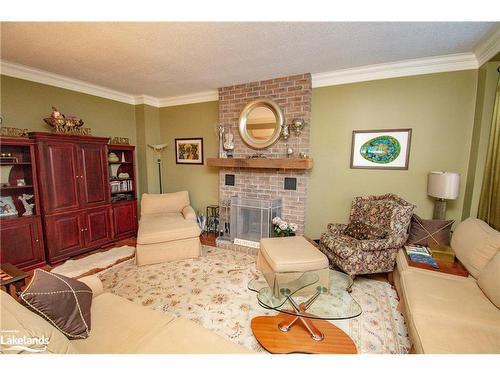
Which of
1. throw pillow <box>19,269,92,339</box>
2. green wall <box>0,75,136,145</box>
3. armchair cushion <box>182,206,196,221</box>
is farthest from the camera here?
armchair cushion <box>182,206,196,221</box>

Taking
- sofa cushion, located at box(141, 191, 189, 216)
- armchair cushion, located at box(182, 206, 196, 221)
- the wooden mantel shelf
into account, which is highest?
the wooden mantel shelf

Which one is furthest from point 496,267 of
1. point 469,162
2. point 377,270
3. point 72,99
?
point 72,99

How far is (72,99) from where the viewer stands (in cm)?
317

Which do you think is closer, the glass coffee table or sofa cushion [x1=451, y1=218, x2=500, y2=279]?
the glass coffee table

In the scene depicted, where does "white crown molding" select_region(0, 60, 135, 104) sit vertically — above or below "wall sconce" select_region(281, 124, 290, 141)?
above

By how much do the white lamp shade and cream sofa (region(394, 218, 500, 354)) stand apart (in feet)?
1.04

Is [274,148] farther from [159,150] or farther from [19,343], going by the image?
[19,343]

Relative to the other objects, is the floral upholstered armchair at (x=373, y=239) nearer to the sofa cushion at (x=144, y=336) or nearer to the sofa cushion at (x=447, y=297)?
the sofa cushion at (x=447, y=297)

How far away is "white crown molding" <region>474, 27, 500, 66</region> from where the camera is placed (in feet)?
6.25

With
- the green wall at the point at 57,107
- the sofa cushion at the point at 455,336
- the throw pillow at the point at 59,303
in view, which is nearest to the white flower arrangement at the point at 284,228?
the sofa cushion at the point at 455,336

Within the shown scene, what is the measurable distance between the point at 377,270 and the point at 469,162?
1.62 meters

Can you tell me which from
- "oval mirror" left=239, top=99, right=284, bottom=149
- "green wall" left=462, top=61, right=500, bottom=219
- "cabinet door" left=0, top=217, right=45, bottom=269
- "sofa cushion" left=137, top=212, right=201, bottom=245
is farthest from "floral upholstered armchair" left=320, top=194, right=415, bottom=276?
"cabinet door" left=0, top=217, right=45, bottom=269

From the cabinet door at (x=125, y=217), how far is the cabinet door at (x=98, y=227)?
0.12m

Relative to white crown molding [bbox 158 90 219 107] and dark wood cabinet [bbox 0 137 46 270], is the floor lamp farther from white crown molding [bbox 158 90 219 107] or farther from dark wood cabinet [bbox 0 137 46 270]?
dark wood cabinet [bbox 0 137 46 270]
